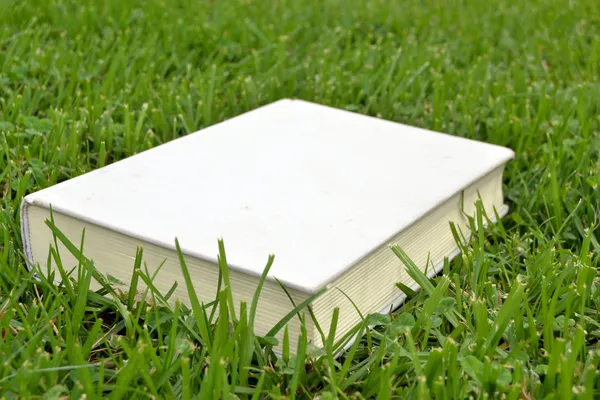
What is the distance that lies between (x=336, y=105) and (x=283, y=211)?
1.09 m

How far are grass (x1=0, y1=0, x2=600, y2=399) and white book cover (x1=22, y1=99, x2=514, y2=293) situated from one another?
0.32 feet

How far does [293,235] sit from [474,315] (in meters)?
0.35

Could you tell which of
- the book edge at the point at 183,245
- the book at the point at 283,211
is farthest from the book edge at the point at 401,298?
the book edge at the point at 183,245

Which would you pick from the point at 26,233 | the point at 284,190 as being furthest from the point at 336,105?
the point at 26,233

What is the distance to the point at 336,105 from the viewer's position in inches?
98.0

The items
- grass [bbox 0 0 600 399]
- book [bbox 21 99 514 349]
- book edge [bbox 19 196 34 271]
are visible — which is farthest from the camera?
book edge [bbox 19 196 34 271]

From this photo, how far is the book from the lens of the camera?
1308mm

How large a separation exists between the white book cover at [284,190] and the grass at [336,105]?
98 mm

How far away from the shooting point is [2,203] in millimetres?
1715

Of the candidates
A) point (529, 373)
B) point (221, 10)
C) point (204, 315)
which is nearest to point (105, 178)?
point (204, 315)

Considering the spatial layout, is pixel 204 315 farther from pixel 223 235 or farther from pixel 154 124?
pixel 154 124

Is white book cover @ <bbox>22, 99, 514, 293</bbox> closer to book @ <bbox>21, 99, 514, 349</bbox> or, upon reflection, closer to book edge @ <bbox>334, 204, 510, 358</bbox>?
book @ <bbox>21, 99, 514, 349</bbox>

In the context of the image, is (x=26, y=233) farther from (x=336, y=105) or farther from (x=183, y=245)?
(x=336, y=105)

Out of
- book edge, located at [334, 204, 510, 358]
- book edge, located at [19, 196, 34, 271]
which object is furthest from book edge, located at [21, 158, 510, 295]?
book edge, located at [334, 204, 510, 358]
